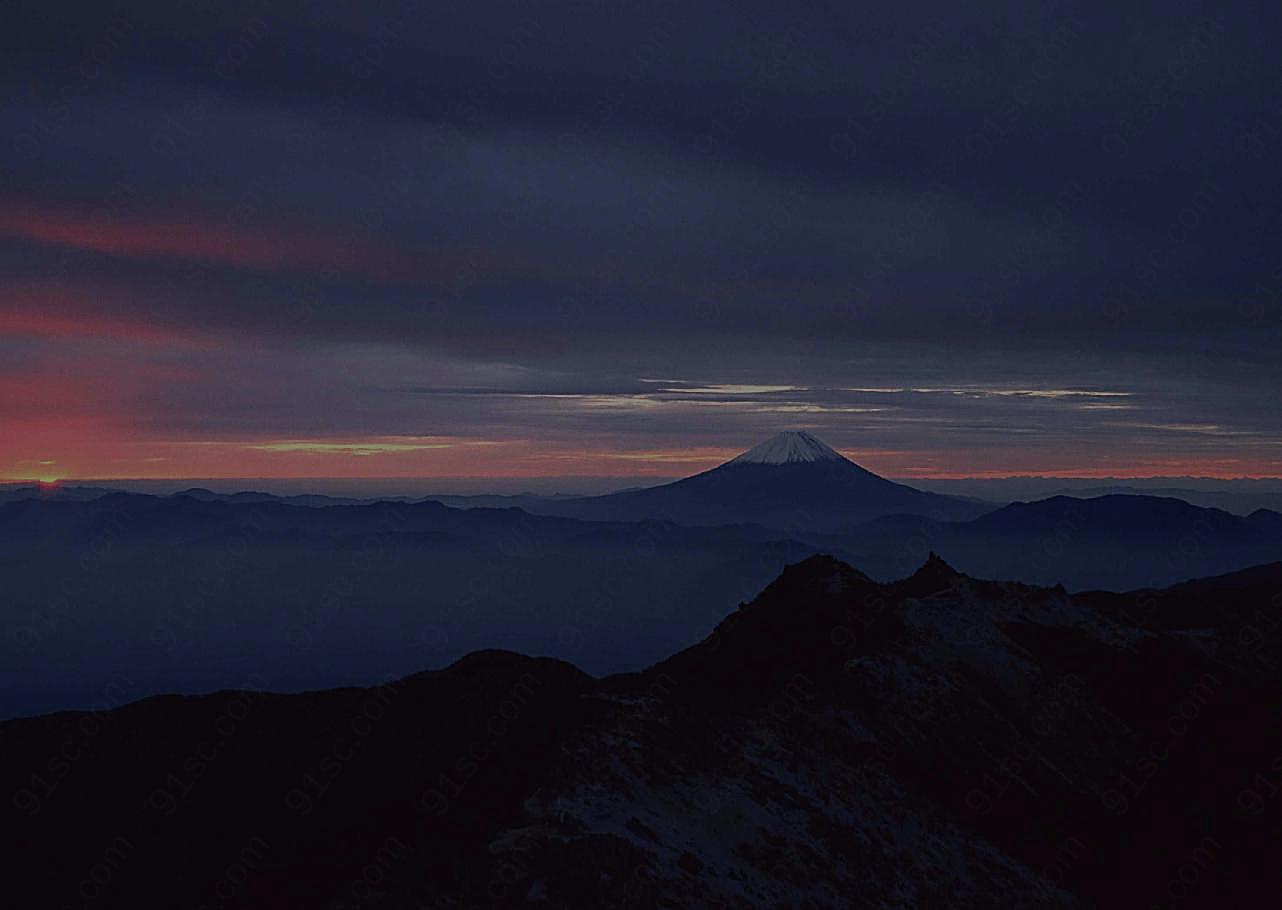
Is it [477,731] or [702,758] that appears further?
[477,731]

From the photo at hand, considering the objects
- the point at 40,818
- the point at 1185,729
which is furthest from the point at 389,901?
the point at 40,818

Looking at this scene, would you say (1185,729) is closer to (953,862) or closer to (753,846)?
(953,862)

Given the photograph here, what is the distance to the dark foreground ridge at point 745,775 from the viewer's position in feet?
118

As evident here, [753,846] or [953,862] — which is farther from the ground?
[753,846]

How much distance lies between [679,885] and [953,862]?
59.2ft

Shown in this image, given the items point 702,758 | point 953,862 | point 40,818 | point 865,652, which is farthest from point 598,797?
point 40,818

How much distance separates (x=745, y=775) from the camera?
42.1 metres

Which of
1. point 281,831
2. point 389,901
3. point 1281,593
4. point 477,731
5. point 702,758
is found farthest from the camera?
point 1281,593

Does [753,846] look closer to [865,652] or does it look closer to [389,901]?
[389,901]

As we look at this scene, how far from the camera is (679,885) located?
31203 millimetres

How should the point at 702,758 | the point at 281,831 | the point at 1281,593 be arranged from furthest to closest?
the point at 1281,593
the point at 281,831
the point at 702,758

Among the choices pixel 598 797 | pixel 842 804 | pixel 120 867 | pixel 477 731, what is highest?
pixel 598 797

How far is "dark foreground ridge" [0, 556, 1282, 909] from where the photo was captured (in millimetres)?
36094

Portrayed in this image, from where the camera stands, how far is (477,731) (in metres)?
71.5
